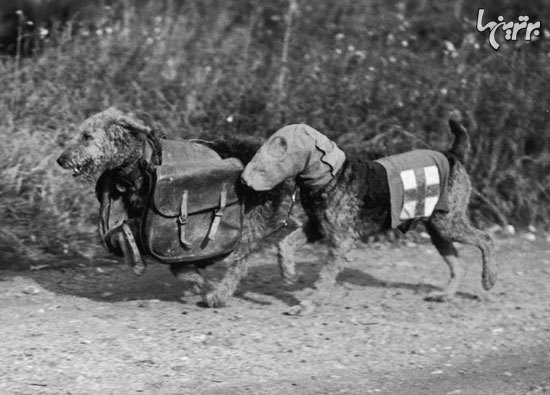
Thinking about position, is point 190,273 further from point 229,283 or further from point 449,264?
point 449,264

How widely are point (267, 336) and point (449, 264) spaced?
1822 mm

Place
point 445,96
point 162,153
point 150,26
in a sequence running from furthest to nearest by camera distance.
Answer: point 150,26 < point 445,96 < point 162,153

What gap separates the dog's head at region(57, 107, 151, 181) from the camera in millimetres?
5871

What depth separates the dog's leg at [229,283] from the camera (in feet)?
21.6

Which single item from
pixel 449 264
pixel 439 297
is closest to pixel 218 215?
pixel 439 297

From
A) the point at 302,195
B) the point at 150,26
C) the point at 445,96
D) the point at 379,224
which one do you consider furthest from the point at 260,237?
the point at 150,26

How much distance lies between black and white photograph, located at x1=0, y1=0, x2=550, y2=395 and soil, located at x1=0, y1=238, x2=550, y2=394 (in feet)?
0.07

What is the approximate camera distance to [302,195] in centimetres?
662

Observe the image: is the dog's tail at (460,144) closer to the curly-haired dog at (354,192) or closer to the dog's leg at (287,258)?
the curly-haired dog at (354,192)

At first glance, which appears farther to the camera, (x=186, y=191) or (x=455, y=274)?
(x=455, y=274)

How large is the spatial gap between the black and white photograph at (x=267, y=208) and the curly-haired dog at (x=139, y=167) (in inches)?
0.5

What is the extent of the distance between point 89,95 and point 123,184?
110 inches

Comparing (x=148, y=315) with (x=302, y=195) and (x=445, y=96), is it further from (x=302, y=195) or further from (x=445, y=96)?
(x=445, y=96)

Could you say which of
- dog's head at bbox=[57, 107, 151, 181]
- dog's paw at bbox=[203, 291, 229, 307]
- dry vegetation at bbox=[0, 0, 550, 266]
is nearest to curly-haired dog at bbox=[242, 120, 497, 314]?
dog's paw at bbox=[203, 291, 229, 307]
